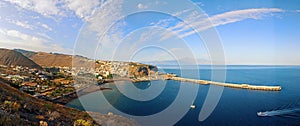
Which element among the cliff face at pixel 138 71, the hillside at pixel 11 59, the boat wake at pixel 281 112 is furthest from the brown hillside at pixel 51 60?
the boat wake at pixel 281 112

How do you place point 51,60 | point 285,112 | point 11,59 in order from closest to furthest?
point 285,112, point 11,59, point 51,60

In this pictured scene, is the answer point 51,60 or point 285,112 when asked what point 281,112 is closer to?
point 285,112

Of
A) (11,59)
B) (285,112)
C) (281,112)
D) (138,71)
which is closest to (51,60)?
(11,59)

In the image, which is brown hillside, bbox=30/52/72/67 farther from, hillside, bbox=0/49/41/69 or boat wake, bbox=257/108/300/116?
boat wake, bbox=257/108/300/116

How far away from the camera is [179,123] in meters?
13.9

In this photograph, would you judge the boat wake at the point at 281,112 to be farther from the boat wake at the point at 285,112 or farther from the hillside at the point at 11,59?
the hillside at the point at 11,59

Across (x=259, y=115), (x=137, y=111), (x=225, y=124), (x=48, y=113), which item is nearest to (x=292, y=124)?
(x=259, y=115)

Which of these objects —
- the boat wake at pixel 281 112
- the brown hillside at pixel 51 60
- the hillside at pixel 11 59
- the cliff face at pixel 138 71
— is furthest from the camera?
the brown hillside at pixel 51 60

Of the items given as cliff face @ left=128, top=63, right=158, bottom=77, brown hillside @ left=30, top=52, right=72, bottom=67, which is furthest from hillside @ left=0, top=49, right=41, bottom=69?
cliff face @ left=128, top=63, right=158, bottom=77

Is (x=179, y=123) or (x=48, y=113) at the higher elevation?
(x=48, y=113)

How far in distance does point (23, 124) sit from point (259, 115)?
1770 cm

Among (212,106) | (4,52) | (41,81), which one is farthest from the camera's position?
(4,52)

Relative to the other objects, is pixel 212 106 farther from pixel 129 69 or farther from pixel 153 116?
pixel 129 69

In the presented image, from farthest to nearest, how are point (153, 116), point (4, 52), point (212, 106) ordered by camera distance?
point (4, 52) < point (212, 106) < point (153, 116)
